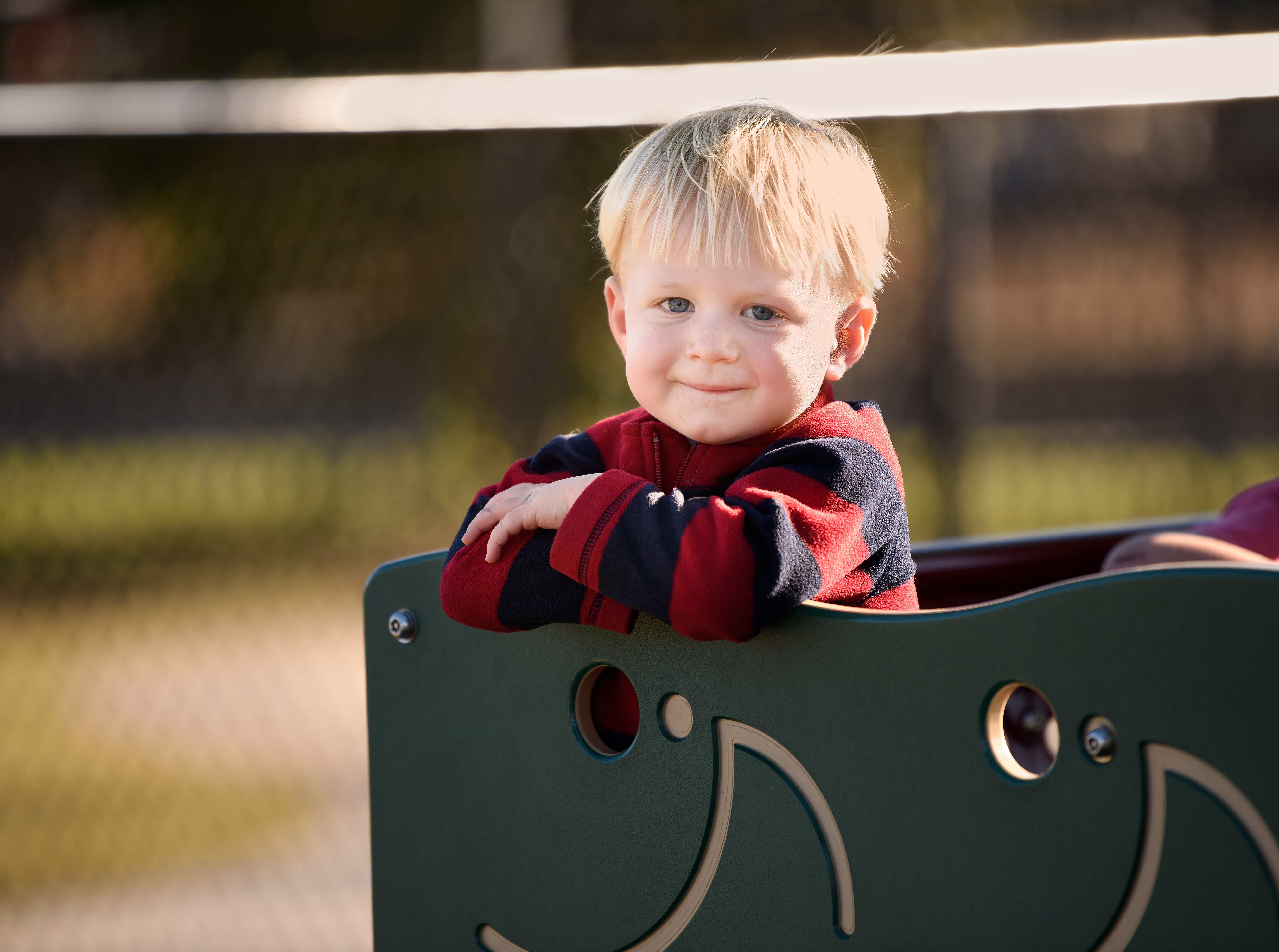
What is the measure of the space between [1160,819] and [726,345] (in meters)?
0.54

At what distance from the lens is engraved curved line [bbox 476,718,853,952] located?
1.05 metres

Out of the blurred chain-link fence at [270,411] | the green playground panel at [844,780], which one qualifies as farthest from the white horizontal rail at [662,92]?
the green playground panel at [844,780]

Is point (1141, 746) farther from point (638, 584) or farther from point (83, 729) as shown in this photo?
point (83, 729)

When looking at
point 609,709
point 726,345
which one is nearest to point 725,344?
point 726,345

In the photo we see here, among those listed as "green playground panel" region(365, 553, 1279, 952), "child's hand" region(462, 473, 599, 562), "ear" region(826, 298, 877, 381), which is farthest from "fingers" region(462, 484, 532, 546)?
"ear" region(826, 298, 877, 381)

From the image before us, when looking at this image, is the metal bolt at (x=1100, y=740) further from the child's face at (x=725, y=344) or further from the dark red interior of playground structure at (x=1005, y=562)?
the dark red interior of playground structure at (x=1005, y=562)

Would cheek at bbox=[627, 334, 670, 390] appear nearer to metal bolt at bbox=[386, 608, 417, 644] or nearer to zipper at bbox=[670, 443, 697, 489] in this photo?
zipper at bbox=[670, 443, 697, 489]

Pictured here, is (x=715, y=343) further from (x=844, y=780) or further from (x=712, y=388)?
(x=844, y=780)

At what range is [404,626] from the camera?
4.47ft

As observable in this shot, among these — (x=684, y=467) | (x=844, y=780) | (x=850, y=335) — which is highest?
(x=850, y=335)

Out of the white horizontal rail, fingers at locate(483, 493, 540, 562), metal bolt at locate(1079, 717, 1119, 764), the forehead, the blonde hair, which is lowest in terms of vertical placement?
metal bolt at locate(1079, 717, 1119, 764)

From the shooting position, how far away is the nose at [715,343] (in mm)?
1159

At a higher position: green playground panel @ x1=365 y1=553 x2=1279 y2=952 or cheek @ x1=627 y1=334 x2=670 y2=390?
cheek @ x1=627 y1=334 x2=670 y2=390

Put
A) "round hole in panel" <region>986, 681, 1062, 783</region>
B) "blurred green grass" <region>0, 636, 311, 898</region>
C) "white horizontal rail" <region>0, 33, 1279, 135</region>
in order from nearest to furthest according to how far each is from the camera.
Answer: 1. "round hole in panel" <region>986, 681, 1062, 783</region>
2. "white horizontal rail" <region>0, 33, 1279, 135</region>
3. "blurred green grass" <region>0, 636, 311, 898</region>
